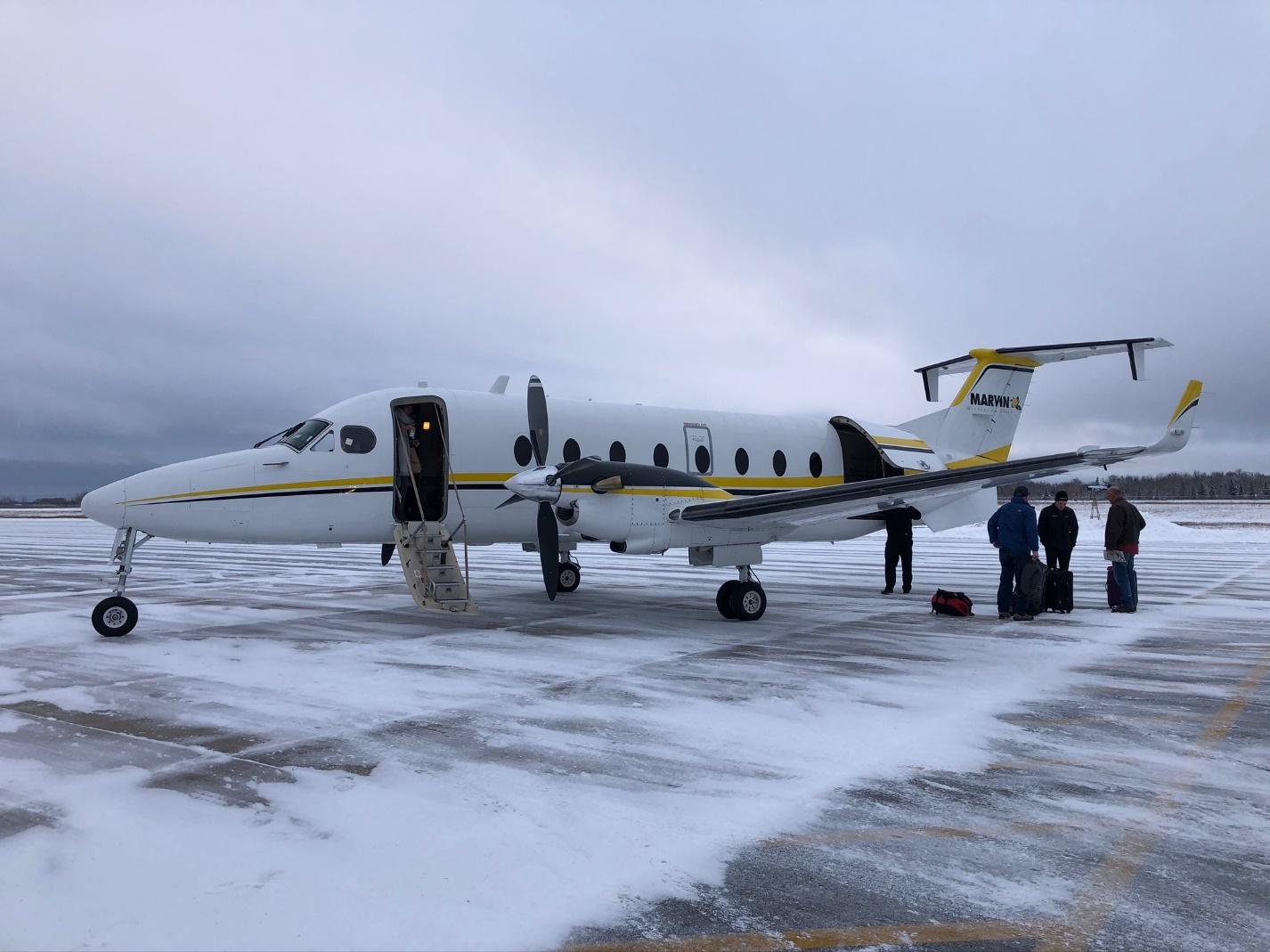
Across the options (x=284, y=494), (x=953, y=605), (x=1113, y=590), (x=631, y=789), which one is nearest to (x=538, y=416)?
(x=284, y=494)

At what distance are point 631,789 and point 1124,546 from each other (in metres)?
10.7

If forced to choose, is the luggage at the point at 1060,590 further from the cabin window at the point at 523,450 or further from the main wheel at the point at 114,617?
the main wheel at the point at 114,617

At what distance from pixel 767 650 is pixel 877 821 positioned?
498 centimetres

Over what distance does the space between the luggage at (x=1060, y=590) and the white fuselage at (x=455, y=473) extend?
341 centimetres

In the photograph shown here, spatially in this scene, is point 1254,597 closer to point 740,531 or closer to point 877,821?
point 740,531

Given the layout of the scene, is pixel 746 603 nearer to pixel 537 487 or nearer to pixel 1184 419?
pixel 537 487

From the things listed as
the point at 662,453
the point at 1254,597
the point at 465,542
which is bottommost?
the point at 1254,597

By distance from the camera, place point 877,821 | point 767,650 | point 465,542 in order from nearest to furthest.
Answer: point 877,821 → point 767,650 → point 465,542

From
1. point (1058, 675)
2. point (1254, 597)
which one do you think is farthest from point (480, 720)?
point (1254, 597)

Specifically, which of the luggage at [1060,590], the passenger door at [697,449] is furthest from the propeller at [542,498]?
the luggage at [1060,590]

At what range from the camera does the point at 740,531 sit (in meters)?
11.4

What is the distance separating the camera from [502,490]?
40.9ft

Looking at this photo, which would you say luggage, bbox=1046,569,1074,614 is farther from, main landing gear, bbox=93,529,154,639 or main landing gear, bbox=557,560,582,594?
main landing gear, bbox=93,529,154,639

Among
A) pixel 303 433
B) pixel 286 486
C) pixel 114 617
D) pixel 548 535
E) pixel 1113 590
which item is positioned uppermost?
pixel 303 433
